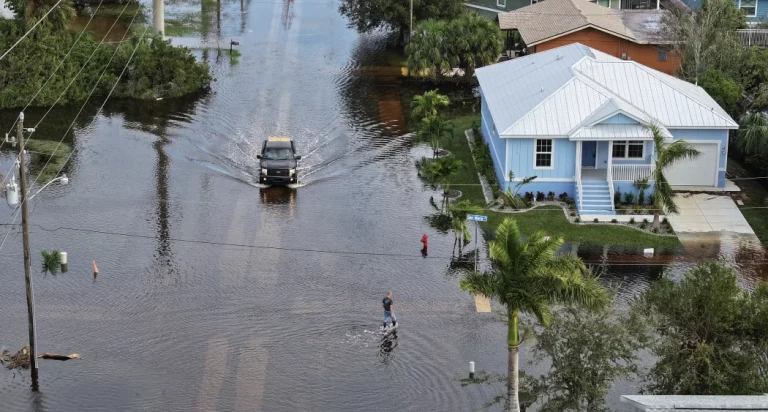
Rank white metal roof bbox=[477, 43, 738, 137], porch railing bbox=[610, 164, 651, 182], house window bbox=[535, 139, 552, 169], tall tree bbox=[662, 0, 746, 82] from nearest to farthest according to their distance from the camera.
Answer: porch railing bbox=[610, 164, 651, 182] → white metal roof bbox=[477, 43, 738, 137] → house window bbox=[535, 139, 552, 169] → tall tree bbox=[662, 0, 746, 82]

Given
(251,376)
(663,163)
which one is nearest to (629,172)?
(663,163)

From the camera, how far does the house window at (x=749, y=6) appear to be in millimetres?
72938

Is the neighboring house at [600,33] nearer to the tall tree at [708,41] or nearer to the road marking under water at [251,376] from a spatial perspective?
the tall tree at [708,41]

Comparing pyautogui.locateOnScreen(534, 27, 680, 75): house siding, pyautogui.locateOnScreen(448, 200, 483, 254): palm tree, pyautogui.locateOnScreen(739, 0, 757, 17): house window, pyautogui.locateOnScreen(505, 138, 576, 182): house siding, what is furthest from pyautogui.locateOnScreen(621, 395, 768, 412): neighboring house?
pyautogui.locateOnScreen(739, 0, 757, 17): house window

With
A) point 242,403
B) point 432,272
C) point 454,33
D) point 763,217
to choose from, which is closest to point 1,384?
point 242,403

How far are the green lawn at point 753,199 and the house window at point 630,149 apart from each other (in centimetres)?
435

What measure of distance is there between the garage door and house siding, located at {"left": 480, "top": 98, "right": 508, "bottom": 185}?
256 inches

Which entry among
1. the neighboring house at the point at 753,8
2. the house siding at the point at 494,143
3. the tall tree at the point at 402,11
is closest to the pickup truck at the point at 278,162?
the house siding at the point at 494,143

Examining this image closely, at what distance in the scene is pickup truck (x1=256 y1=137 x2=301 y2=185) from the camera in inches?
1983

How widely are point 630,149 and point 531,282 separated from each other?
21.6 m

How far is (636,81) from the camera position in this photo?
50.2 metres

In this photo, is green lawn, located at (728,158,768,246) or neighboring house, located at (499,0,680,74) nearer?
green lawn, located at (728,158,768,246)

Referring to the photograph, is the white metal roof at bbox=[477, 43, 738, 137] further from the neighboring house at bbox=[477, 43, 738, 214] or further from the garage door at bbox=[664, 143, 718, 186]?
the garage door at bbox=[664, 143, 718, 186]

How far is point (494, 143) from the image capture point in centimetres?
5234
